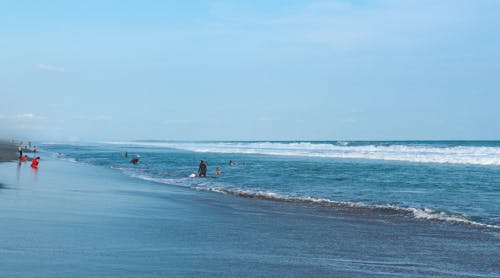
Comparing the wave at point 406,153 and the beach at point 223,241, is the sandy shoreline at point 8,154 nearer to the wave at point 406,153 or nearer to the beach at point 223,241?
the beach at point 223,241

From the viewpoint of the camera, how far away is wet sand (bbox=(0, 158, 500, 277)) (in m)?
7.39

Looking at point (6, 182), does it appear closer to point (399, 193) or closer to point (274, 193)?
point (274, 193)

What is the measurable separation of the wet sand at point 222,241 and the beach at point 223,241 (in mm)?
17

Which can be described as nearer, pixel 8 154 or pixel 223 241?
pixel 223 241

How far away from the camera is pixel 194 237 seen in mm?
9914

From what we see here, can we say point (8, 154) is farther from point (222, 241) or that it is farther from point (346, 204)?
point (222, 241)

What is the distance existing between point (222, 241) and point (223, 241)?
0.02m

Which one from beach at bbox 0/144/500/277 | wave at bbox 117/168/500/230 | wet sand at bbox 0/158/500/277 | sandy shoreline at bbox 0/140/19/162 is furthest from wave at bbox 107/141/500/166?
wet sand at bbox 0/158/500/277

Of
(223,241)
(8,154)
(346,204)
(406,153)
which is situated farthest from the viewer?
(406,153)

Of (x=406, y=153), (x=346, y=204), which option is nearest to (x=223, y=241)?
(x=346, y=204)

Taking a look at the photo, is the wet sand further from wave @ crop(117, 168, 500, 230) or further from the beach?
wave @ crop(117, 168, 500, 230)

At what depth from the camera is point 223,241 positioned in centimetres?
962

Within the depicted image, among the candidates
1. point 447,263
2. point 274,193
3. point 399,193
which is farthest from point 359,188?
point 447,263

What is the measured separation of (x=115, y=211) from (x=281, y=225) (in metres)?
4.18
